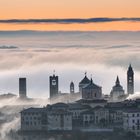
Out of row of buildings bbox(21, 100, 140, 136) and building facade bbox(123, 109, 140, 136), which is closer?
building facade bbox(123, 109, 140, 136)

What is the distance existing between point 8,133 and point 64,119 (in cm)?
499

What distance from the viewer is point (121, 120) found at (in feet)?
647

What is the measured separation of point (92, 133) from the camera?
192 metres

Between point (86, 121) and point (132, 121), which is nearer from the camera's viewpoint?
point (132, 121)

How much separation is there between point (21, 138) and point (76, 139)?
4653 mm

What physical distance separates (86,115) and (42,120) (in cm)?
347

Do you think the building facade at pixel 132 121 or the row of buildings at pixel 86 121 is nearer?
the building facade at pixel 132 121

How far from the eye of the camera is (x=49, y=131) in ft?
639

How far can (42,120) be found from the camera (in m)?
199

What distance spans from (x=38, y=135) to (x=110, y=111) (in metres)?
9.95

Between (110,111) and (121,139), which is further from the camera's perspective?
(110,111)

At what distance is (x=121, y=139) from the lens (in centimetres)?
18738

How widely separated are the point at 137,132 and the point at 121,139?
21.0 ft

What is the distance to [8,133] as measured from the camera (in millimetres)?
A: 195625
